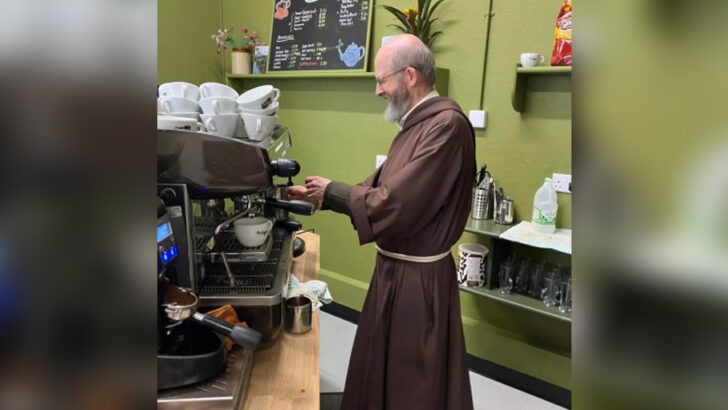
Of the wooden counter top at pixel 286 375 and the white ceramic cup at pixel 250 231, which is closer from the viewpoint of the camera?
the wooden counter top at pixel 286 375

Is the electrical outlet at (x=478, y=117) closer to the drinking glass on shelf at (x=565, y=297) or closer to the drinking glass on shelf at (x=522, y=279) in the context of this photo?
the drinking glass on shelf at (x=522, y=279)

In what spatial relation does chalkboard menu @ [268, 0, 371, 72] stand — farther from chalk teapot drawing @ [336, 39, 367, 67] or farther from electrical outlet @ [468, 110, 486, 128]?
electrical outlet @ [468, 110, 486, 128]

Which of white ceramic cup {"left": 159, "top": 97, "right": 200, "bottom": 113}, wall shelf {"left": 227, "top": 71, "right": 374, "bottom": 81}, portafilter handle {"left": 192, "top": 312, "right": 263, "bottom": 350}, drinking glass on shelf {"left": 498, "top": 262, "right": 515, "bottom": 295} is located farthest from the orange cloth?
wall shelf {"left": 227, "top": 71, "right": 374, "bottom": 81}

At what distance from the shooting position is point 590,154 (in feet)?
0.45

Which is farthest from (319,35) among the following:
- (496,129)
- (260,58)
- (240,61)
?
(496,129)

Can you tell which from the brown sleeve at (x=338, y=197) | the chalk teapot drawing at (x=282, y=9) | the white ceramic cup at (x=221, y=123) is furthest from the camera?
the chalk teapot drawing at (x=282, y=9)

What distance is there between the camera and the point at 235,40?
3.36 m

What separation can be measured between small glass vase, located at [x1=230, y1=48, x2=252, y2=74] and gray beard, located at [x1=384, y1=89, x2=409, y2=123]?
1851mm

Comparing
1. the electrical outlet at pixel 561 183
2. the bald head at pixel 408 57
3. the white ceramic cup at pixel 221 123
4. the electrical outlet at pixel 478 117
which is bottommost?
the electrical outlet at pixel 561 183

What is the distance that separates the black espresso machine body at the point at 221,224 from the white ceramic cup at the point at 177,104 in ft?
0.75

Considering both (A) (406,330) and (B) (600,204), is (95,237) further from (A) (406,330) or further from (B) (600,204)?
(A) (406,330)

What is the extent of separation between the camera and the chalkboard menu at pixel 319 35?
8.73 feet

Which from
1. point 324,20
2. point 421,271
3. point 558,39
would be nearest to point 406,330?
point 421,271

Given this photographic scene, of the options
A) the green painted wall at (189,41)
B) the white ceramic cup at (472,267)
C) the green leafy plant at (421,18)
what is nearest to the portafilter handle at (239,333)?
the white ceramic cup at (472,267)
